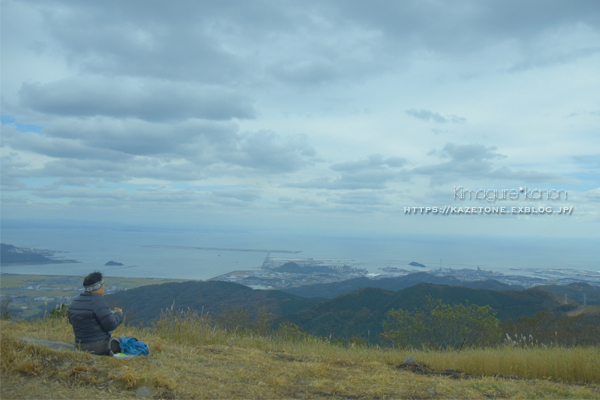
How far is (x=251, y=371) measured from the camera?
4887 millimetres

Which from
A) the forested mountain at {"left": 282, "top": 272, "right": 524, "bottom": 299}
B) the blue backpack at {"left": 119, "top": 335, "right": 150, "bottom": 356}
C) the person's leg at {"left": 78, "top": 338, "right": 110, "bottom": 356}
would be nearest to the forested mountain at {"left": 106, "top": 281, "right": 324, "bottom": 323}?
the forested mountain at {"left": 282, "top": 272, "right": 524, "bottom": 299}

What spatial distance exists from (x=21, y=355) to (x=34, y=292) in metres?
37.3

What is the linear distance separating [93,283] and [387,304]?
1538 inches

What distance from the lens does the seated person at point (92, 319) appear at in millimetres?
4727

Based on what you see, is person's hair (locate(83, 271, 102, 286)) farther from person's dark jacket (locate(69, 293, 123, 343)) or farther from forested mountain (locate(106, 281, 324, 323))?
forested mountain (locate(106, 281, 324, 323))

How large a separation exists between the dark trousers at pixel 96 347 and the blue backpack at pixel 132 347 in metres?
0.20

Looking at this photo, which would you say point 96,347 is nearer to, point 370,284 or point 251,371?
point 251,371

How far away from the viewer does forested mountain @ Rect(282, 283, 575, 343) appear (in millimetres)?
33247

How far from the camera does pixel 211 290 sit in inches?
1948

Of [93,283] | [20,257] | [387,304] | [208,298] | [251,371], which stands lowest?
[208,298]

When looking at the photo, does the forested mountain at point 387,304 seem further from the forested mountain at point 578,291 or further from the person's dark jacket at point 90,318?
the person's dark jacket at point 90,318

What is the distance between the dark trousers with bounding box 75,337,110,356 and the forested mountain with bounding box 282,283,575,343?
2715cm

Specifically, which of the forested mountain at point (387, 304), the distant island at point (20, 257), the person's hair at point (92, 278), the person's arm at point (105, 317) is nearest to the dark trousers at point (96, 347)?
the person's arm at point (105, 317)

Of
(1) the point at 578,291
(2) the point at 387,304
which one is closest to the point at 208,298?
(2) the point at 387,304
